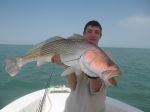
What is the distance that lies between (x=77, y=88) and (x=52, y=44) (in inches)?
39.9

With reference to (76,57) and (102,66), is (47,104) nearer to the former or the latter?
(76,57)

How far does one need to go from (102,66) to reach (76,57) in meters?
0.28

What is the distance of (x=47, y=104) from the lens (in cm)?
512

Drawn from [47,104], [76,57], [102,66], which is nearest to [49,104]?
[47,104]

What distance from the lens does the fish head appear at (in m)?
1.75

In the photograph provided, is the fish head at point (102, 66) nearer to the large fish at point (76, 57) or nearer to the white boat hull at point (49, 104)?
the large fish at point (76, 57)

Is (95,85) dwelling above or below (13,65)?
below

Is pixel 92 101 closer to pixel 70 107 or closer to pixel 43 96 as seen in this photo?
pixel 70 107

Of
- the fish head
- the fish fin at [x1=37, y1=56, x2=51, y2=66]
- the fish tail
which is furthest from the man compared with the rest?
the fish head

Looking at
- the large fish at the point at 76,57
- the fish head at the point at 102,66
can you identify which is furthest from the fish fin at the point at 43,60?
the fish head at the point at 102,66

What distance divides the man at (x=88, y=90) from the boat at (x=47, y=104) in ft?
5.79

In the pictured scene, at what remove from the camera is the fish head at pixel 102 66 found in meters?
1.75

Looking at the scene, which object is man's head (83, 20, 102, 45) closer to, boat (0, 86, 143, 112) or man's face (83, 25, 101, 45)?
man's face (83, 25, 101, 45)

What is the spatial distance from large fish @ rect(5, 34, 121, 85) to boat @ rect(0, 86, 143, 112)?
2.33 m
